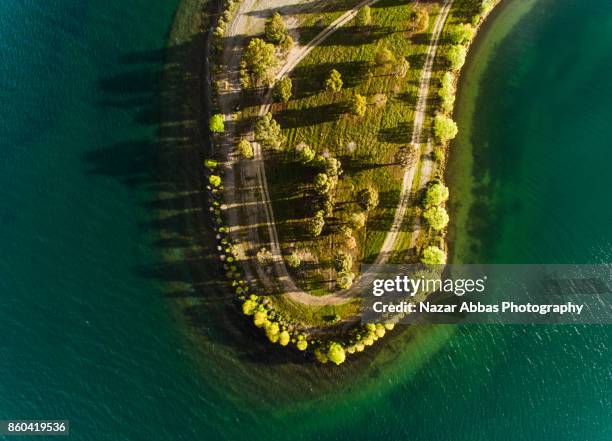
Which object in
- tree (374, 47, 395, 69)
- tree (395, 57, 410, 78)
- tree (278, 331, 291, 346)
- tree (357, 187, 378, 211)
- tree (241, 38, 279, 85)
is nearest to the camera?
tree (241, 38, 279, 85)

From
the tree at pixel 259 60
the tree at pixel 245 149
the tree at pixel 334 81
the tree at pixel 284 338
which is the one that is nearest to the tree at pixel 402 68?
the tree at pixel 334 81

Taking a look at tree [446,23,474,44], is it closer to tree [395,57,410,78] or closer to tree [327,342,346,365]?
tree [395,57,410,78]

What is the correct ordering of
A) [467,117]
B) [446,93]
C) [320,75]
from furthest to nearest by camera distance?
[467,117] < [320,75] < [446,93]

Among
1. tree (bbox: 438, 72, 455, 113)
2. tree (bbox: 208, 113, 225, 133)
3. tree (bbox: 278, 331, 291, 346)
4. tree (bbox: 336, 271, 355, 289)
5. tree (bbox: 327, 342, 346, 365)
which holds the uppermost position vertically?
tree (bbox: 438, 72, 455, 113)

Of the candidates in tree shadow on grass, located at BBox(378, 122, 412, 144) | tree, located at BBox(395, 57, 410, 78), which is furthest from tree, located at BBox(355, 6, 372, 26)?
tree shadow on grass, located at BBox(378, 122, 412, 144)

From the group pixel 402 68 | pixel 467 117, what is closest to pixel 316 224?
pixel 402 68

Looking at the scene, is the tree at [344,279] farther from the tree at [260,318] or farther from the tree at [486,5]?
the tree at [486,5]

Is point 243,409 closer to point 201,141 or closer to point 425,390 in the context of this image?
point 425,390

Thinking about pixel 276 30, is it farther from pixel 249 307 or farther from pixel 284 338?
pixel 284 338
